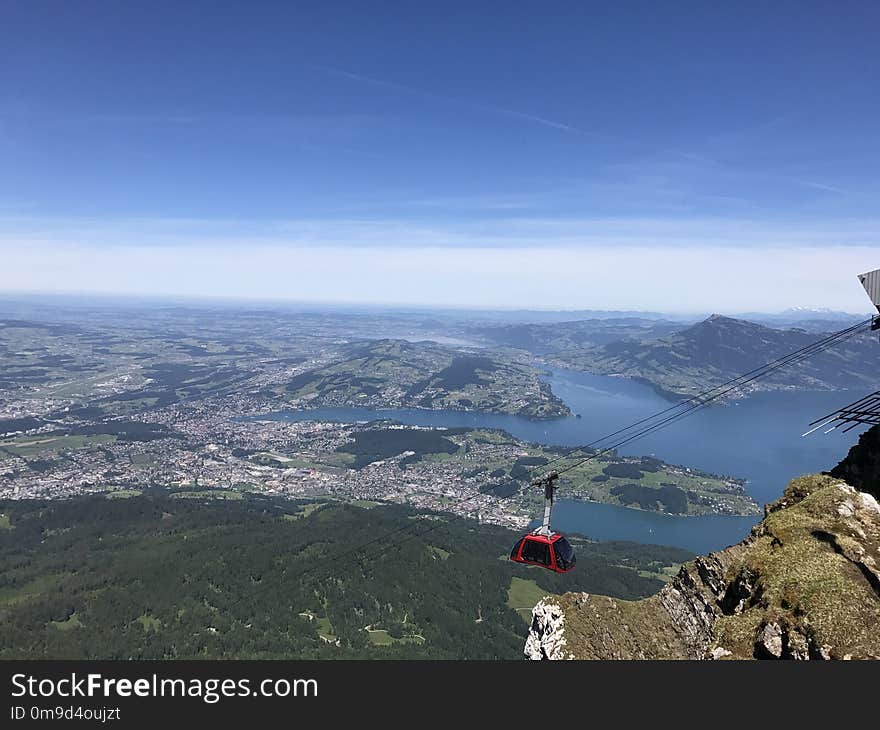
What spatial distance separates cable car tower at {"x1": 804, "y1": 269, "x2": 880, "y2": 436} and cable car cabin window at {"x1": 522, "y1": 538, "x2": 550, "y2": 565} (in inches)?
559

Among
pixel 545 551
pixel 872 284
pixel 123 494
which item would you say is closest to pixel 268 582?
pixel 123 494

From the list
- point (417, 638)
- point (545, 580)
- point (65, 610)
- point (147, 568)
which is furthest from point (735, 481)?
point (65, 610)

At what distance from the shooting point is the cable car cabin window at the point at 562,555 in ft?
90.7

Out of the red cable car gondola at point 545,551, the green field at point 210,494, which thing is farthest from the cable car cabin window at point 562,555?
the green field at point 210,494

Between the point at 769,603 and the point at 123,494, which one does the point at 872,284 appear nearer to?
the point at 769,603

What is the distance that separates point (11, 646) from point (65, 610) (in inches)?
603

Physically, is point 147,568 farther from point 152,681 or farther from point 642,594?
point 152,681

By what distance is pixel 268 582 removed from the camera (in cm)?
12306

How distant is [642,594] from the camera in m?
113

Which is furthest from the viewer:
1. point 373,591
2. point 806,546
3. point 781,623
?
point 373,591

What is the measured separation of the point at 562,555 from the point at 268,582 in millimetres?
114764

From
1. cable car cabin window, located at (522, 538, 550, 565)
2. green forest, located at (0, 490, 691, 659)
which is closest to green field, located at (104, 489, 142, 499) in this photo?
green forest, located at (0, 490, 691, 659)

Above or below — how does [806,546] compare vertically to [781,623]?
above

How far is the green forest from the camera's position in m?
102
